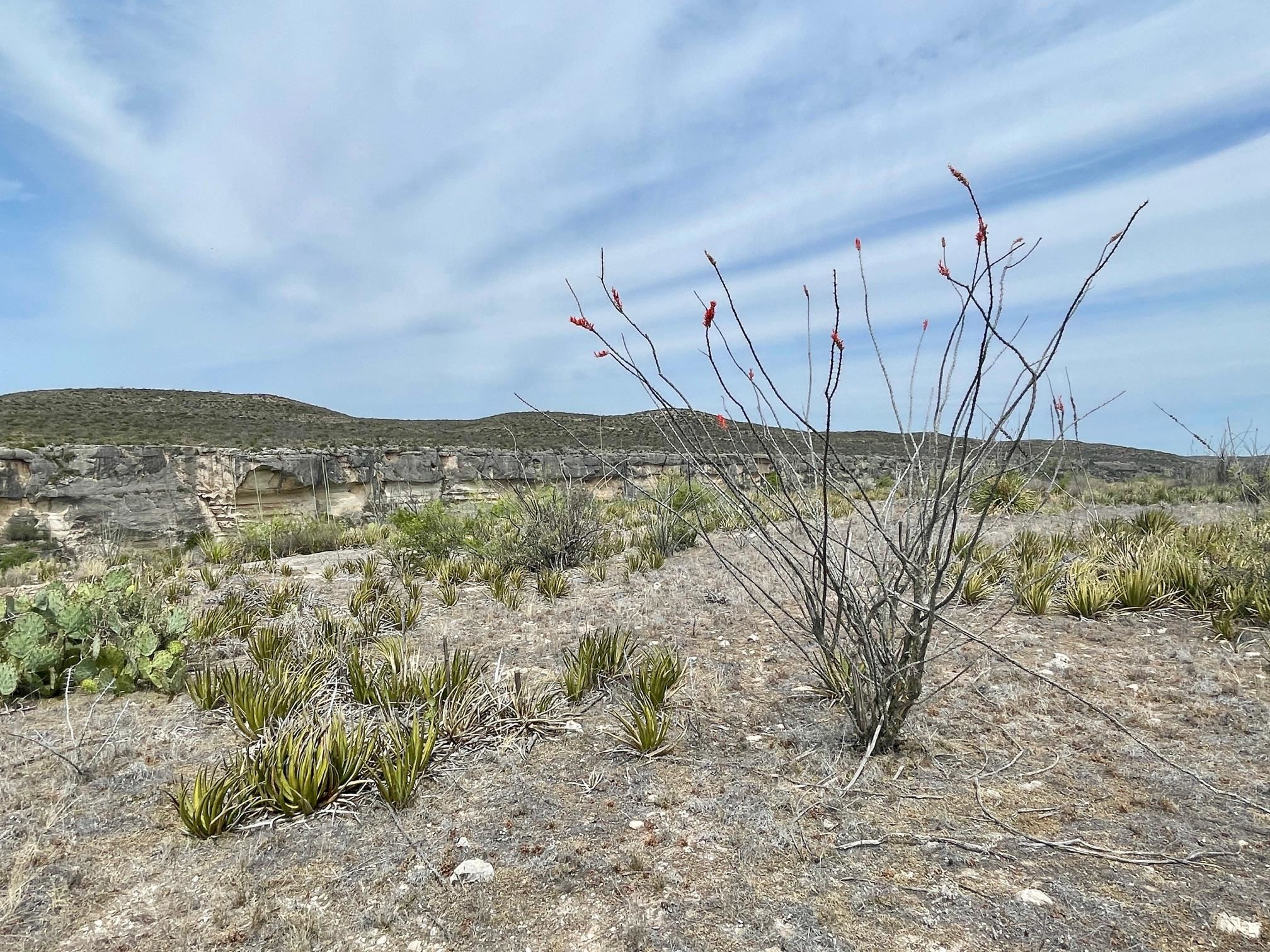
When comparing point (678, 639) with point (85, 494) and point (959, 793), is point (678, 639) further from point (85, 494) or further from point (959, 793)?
point (85, 494)

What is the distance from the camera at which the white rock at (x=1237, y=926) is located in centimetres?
206

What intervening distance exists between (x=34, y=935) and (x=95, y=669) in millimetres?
2930

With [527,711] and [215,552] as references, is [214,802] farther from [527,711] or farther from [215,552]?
[215,552]

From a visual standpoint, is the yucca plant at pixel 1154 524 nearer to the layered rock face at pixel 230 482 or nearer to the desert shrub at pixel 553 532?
the desert shrub at pixel 553 532

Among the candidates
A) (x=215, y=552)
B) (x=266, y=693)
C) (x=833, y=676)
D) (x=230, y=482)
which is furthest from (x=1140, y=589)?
(x=230, y=482)

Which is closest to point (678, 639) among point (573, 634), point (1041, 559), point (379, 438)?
point (573, 634)

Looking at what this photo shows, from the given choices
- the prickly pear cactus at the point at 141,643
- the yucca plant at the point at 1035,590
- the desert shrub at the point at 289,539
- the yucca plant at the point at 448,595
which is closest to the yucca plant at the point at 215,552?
the desert shrub at the point at 289,539

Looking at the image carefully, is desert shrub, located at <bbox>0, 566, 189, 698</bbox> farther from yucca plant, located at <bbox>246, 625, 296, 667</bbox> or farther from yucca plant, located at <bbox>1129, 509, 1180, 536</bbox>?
yucca plant, located at <bbox>1129, 509, 1180, 536</bbox>

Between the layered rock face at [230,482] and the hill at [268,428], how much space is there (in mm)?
1094

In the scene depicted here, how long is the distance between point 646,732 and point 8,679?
3.97 m

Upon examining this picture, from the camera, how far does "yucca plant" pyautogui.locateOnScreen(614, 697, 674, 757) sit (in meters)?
3.35

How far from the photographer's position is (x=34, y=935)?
7.22 feet

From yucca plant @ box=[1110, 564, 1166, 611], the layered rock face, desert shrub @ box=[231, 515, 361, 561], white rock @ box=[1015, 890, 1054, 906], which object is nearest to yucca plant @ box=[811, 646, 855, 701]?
white rock @ box=[1015, 890, 1054, 906]

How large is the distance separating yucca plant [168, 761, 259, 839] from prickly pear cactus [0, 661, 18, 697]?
7.24ft
